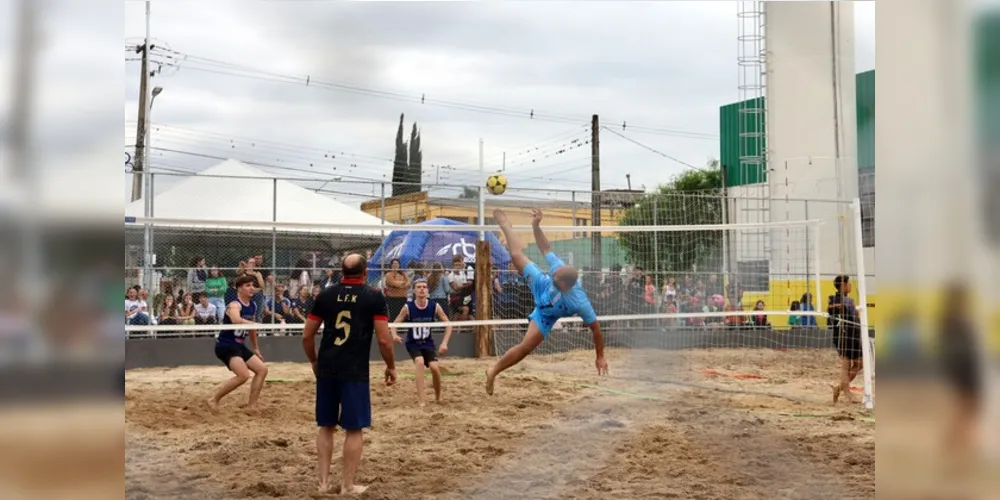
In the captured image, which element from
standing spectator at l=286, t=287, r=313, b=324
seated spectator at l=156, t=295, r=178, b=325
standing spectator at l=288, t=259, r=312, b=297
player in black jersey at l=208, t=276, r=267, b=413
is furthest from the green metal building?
seated spectator at l=156, t=295, r=178, b=325

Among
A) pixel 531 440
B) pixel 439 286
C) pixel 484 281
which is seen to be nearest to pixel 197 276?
pixel 439 286

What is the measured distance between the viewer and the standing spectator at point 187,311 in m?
10.4

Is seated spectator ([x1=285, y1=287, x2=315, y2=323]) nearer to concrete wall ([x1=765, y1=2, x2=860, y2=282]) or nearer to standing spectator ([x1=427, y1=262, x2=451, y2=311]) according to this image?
standing spectator ([x1=427, y1=262, x2=451, y2=311])

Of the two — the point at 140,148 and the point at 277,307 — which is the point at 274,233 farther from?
the point at 140,148

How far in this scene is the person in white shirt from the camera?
10.3 meters

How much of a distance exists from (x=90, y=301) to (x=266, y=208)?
33.2 feet

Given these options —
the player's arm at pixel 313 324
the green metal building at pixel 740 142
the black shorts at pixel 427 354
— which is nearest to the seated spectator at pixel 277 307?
the black shorts at pixel 427 354

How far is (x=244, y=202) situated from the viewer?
1097 centimetres

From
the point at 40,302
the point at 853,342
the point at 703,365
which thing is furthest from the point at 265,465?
the point at 703,365

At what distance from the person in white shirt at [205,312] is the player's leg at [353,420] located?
20.6 feet

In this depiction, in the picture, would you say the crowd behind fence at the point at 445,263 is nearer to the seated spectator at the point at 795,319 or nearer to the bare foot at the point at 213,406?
the seated spectator at the point at 795,319

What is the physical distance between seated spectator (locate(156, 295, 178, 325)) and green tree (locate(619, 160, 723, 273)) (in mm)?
6593

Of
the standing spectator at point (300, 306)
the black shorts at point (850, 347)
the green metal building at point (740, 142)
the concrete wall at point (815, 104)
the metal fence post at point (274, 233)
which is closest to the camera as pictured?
the concrete wall at point (815, 104)

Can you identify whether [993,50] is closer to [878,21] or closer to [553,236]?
[878,21]
